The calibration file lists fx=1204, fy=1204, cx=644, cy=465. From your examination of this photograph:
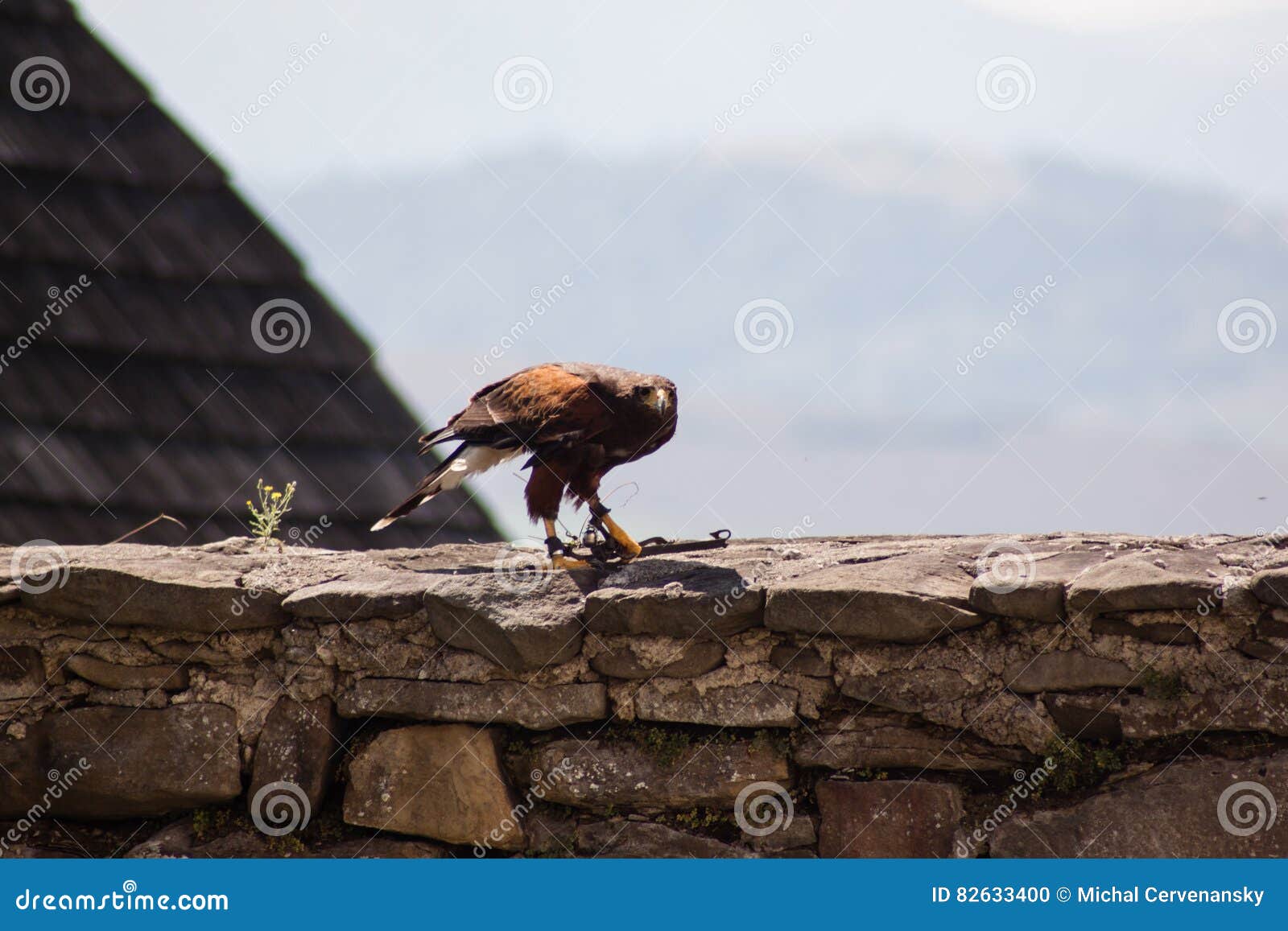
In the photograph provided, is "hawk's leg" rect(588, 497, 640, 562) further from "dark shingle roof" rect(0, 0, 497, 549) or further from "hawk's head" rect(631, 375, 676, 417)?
"dark shingle roof" rect(0, 0, 497, 549)

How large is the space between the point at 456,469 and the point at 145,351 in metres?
3.06

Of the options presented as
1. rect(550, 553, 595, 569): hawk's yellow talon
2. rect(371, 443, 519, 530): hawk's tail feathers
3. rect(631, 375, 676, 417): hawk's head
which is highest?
rect(631, 375, 676, 417): hawk's head

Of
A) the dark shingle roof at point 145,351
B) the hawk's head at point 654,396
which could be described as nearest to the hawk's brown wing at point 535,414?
the hawk's head at point 654,396

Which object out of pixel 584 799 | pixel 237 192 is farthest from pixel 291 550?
pixel 237 192

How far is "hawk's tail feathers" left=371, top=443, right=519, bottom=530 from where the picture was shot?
4652mm

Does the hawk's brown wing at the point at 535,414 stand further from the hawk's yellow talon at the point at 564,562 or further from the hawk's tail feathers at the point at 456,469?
the hawk's yellow talon at the point at 564,562

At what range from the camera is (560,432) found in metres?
4.46

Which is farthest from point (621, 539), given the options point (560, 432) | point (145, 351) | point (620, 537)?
point (145, 351)

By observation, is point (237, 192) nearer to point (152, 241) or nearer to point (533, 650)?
point (152, 241)

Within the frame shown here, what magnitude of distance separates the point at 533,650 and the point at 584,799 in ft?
1.74

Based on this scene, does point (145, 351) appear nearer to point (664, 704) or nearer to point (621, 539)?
point (621, 539)

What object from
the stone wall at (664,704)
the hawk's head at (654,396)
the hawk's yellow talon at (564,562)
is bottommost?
the stone wall at (664,704)

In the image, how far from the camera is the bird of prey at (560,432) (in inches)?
176

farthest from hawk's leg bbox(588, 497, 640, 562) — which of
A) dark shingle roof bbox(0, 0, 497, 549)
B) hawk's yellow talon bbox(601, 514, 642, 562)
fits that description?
dark shingle roof bbox(0, 0, 497, 549)
